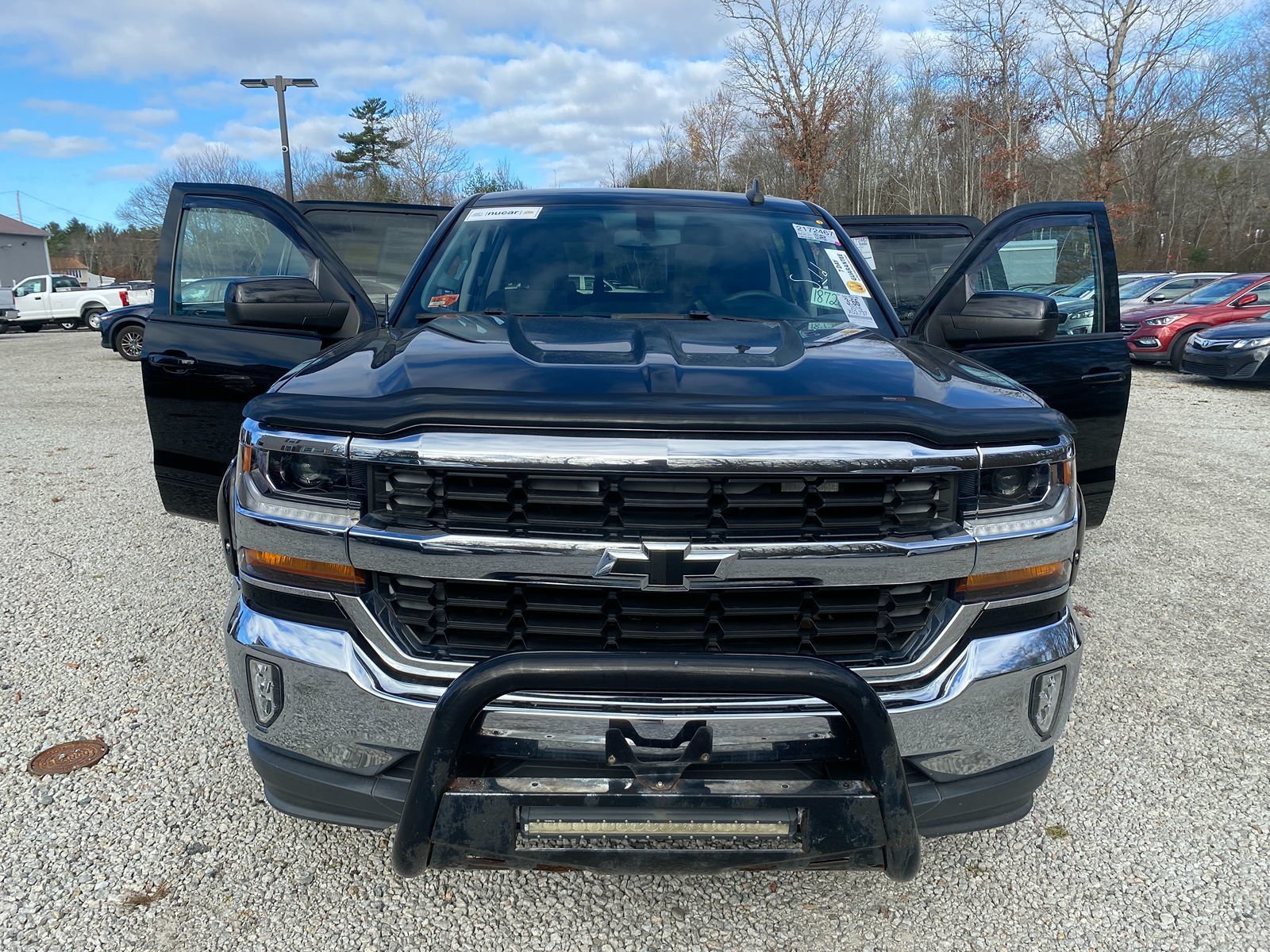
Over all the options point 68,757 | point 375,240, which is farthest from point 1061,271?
point 68,757

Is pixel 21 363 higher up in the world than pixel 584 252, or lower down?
A: lower down

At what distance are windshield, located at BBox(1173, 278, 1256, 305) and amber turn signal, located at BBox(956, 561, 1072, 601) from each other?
629 inches

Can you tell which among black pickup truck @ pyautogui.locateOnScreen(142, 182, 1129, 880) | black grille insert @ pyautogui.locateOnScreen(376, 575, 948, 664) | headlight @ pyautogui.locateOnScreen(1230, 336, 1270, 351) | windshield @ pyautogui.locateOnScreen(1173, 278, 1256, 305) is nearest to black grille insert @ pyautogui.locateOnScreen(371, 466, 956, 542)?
black pickup truck @ pyautogui.locateOnScreen(142, 182, 1129, 880)

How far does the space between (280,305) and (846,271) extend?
192 centimetres

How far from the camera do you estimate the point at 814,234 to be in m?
3.33

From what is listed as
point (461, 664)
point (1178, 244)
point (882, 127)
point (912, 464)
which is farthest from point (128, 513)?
point (1178, 244)

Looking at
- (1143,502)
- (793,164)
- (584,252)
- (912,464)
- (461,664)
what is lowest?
(1143,502)

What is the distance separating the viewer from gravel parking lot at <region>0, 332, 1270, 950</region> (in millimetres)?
2184

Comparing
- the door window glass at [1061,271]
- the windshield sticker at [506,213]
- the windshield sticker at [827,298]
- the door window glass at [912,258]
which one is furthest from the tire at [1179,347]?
the windshield sticker at [506,213]

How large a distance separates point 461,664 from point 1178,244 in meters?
49.3

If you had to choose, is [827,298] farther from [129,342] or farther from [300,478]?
[129,342]

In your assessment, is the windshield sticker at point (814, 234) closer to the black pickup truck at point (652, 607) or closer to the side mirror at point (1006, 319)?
the side mirror at point (1006, 319)

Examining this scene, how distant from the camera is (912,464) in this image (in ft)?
5.83

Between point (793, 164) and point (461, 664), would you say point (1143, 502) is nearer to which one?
point (461, 664)
